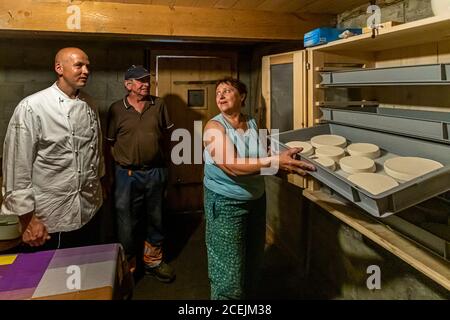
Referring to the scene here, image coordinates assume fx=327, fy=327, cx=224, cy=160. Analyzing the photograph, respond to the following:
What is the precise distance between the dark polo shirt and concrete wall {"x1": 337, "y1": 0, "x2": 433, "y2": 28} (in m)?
1.44

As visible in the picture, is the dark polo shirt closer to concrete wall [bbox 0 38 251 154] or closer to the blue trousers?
the blue trousers

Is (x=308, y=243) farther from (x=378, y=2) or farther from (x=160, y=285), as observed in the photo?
(x=378, y=2)

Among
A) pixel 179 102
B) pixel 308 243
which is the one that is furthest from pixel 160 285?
pixel 179 102

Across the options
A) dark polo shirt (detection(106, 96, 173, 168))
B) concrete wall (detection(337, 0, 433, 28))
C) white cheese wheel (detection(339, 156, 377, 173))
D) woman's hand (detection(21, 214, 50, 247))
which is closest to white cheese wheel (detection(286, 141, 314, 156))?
white cheese wheel (detection(339, 156, 377, 173))

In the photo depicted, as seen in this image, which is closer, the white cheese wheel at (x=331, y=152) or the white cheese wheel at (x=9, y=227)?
the white cheese wheel at (x=331, y=152)

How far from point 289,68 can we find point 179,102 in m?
1.38

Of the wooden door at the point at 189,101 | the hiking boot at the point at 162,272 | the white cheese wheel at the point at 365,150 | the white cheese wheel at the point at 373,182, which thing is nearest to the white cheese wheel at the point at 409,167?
the white cheese wheel at the point at 373,182

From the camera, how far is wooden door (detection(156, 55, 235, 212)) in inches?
122

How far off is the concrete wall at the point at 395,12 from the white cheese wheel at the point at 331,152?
0.80m

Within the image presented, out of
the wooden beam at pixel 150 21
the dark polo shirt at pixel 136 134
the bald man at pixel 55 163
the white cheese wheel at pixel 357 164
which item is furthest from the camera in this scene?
the dark polo shirt at pixel 136 134

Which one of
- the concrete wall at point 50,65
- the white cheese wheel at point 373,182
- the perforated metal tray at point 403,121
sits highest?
the concrete wall at point 50,65

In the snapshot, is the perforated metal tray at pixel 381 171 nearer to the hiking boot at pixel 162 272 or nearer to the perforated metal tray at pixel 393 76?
the perforated metal tray at pixel 393 76

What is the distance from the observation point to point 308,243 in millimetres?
2266

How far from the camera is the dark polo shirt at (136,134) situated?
2.21 m
